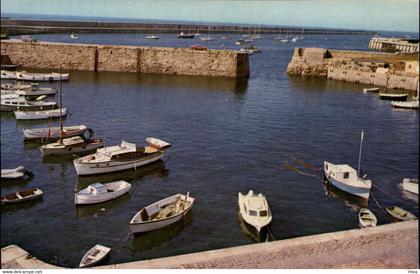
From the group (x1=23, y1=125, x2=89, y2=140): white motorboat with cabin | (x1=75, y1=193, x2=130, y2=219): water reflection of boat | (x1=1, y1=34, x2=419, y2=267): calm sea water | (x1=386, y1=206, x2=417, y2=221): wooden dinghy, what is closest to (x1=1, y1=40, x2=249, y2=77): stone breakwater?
(x1=1, y1=34, x2=419, y2=267): calm sea water

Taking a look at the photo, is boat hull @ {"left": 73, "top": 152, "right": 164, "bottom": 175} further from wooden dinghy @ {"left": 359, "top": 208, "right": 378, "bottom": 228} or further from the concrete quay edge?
wooden dinghy @ {"left": 359, "top": 208, "right": 378, "bottom": 228}

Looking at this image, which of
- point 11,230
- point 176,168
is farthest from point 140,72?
point 11,230

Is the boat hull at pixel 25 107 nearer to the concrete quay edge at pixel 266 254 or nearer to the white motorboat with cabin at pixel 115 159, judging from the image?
the white motorboat with cabin at pixel 115 159

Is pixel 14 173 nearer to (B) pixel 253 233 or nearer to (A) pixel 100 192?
(A) pixel 100 192

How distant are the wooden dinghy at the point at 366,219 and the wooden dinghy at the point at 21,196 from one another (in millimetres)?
11885

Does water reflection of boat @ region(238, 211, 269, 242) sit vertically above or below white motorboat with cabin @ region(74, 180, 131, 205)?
below

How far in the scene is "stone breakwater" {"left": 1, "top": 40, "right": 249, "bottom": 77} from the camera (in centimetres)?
5212

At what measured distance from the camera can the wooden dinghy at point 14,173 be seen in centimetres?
1981

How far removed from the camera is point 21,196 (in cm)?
1770

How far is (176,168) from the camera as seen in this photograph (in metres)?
22.6

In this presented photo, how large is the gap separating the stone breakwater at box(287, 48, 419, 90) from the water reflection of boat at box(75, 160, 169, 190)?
30.5 metres

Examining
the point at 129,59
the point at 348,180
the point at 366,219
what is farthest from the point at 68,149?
the point at 129,59

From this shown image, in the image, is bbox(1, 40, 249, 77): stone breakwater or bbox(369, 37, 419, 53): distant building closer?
bbox(1, 40, 249, 77): stone breakwater

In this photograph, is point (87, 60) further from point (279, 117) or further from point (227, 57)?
point (279, 117)
